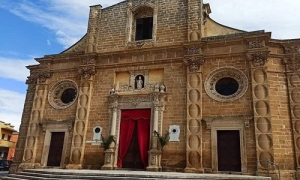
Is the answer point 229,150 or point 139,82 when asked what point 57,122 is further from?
point 229,150

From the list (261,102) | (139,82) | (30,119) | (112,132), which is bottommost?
(112,132)

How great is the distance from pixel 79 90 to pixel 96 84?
1032 millimetres

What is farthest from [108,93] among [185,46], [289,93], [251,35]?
[289,93]

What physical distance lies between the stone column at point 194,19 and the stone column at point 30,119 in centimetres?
903

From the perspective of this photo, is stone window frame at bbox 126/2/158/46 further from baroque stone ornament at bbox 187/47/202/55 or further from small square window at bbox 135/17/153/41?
baroque stone ornament at bbox 187/47/202/55

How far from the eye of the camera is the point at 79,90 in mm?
14891

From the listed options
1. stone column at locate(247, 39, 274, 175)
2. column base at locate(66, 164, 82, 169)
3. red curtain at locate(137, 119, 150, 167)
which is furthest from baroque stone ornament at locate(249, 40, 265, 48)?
column base at locate(66, 164, 82, 169)

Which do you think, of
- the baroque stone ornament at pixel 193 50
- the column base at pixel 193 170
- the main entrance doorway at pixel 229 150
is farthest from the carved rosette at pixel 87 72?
the main entrance doorway at pixel 229 150

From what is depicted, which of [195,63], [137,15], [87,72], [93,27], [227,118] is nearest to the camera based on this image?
[227,118]

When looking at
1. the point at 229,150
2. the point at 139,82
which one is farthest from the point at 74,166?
the point at 229,150

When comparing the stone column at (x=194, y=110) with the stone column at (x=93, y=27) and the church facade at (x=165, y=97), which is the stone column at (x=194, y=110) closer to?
the church facade at (x=165, y=97)

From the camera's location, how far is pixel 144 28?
51.2ft

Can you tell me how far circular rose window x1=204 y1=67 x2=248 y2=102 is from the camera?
12223mm

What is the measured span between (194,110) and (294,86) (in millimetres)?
4639
